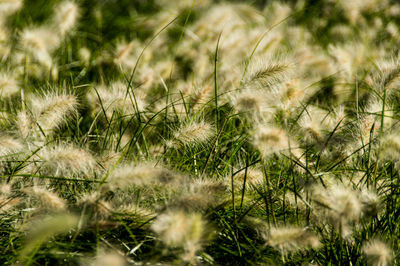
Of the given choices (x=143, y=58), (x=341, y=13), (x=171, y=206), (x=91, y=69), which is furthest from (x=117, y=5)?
(x=171, y=206)

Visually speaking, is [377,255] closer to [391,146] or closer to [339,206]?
[339,206]

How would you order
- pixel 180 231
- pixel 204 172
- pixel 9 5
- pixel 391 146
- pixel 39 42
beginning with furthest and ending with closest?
pixel 9 5, pixel 39 42, pixel 204 172, pixel 391 146, pixel 180 231

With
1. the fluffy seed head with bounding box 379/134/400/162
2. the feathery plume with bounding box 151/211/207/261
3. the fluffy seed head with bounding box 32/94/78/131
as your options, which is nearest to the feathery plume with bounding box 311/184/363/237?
the fluffy seed head with bounding box 379/134/400/162

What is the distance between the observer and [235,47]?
251 centimetres

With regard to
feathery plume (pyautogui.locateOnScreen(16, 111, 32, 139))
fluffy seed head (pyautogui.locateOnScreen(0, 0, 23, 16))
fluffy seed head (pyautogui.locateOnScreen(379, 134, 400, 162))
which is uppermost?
fluffy seed head (pyautogui.locateOnScreen(0, 0, 23, 16))

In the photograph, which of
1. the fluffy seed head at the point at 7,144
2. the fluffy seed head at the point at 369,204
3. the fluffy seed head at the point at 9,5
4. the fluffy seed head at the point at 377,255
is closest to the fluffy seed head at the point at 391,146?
the fluffy seed head at the point at 369,204

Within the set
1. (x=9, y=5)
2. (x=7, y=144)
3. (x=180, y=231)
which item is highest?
(x=9, y=5)

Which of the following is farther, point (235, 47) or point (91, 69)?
point (91, 69)

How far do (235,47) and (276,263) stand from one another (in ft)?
5.07

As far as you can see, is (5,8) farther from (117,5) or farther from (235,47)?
(117,5)

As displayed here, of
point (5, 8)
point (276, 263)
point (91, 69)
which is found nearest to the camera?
point (276, 263)

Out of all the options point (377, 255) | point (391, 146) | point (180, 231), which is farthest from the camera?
point (391, 146)

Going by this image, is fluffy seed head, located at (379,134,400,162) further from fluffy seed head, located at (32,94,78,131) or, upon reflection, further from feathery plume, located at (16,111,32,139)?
→ feathery plume, located at (16,111,32,139)

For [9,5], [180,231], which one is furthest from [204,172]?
[9,5]
